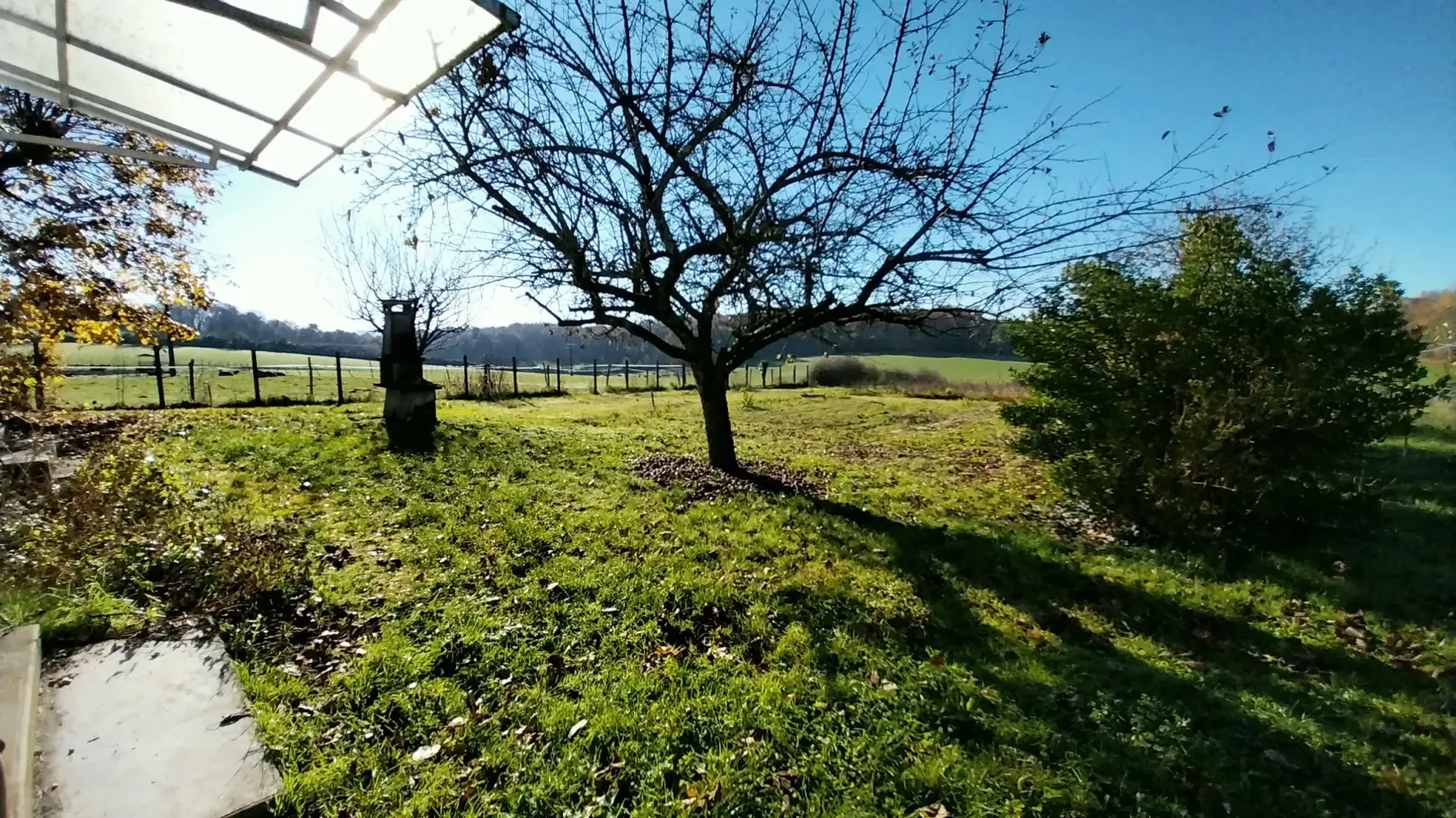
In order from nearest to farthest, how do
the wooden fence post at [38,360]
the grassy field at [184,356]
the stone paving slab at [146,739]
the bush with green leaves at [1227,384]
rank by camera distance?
the stone paving slab at [146,739], the bush with green leaves at [1227,384], the wooden fence post at [38,360], the grassy field at [184,356]

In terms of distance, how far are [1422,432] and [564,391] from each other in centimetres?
2455

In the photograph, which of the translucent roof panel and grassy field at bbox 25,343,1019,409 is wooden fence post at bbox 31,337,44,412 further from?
the translucent roof panel

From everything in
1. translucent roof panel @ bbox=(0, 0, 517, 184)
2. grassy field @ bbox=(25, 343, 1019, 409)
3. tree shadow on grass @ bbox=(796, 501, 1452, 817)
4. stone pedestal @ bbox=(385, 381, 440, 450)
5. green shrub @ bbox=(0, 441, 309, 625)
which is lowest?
tree shadow on grass @ bbox=(796, 501, 1452, 817)

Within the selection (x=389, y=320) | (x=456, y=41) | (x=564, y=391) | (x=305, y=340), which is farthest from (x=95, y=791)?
(x=305, y=340)

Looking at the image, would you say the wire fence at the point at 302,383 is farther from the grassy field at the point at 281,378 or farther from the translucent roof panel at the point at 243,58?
the translucent roof panel at the point at 243,58

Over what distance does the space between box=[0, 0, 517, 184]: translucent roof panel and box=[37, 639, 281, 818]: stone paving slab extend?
2.93 metres

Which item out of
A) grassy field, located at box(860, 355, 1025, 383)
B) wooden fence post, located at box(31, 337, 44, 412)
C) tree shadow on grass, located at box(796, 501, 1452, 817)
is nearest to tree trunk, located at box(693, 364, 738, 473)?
tree shadow on grass, located at box(796, 501, 1452, 817)

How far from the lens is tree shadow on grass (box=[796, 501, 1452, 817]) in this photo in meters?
2.41

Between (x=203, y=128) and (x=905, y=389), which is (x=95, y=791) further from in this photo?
(x=905, y=389)

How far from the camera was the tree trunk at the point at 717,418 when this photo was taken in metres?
7.87

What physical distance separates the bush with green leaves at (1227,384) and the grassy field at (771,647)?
646 mm

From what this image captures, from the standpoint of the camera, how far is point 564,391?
986 inches

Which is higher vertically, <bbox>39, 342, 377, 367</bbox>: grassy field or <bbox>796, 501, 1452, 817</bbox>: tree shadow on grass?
<bbox>39, 342, 377, 367</bbox>: grassy field

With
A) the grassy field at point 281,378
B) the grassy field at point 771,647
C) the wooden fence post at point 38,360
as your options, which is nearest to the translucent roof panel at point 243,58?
the grassy field at point 771,647
